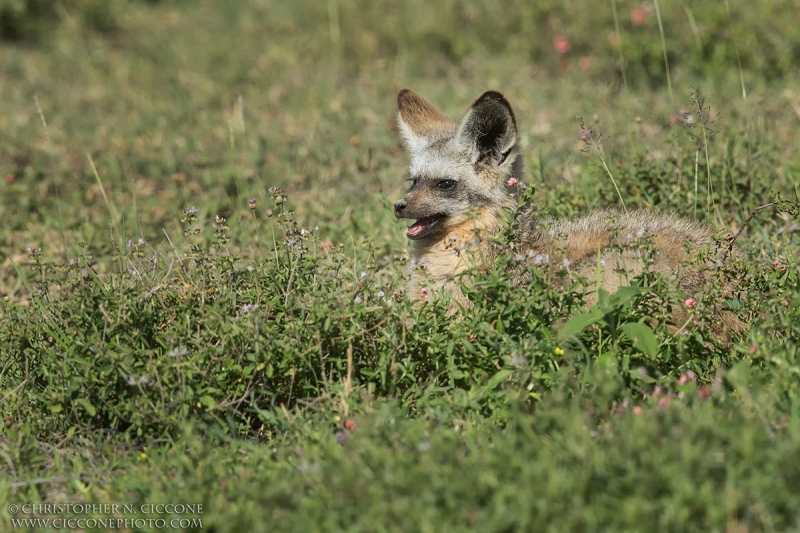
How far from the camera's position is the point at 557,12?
352 inches

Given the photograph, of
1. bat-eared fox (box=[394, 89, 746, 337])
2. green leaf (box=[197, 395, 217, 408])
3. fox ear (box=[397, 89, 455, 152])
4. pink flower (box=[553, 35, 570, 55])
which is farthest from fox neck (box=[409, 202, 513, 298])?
pink flower (box=[553, 35, 570, 55])

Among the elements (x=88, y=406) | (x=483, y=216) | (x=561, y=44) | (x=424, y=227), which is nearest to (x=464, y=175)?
(x=483, y=216)

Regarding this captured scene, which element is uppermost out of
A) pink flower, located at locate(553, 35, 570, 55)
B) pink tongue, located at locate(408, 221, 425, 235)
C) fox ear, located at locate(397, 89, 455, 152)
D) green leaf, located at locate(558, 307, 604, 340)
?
fox ear, located at locate(397, 89, 455, 152)

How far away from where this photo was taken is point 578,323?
3.63 m

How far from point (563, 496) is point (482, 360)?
1.18 meters

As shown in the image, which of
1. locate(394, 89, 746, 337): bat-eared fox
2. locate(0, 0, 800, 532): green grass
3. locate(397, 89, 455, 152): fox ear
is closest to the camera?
locate(0, 0, 800, 532): green grass

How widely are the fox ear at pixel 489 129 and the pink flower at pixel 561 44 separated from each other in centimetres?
385

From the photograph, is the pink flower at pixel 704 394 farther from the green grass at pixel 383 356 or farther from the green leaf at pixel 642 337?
the green leaf at pixel 642 337

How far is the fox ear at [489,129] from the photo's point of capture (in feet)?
16.1

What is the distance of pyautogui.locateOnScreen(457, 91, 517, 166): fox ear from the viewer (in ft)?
16.1

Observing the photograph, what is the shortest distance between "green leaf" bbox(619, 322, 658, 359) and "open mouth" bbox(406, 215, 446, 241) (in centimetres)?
169

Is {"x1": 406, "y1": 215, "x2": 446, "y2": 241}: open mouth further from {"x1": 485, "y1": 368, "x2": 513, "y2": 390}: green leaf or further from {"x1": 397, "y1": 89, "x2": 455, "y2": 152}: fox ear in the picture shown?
{"x1": 485, "y1": 368, "x2": 513, "y2": 390}: green leaf

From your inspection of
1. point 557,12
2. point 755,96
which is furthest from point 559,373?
point 557,12

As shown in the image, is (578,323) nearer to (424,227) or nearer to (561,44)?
(424,227)
